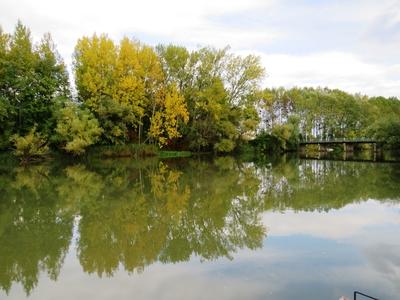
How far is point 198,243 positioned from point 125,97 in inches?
1212

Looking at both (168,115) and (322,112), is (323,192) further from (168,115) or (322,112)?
(322,112)

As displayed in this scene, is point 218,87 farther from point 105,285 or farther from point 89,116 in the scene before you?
point 105,285

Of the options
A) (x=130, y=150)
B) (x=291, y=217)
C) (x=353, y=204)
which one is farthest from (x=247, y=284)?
(x=130, y=150)

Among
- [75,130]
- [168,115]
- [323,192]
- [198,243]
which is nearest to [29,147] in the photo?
[75,130]

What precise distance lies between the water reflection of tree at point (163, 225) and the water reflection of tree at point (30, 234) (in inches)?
22.8

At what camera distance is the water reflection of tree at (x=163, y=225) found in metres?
8.73

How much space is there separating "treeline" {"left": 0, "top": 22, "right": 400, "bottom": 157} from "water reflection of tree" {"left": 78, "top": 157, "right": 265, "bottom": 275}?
1916 cm

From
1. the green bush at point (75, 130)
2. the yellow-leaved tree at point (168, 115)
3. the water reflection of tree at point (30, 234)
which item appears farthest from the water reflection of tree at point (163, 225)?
the yellow-leaved tree at point (168, 115)

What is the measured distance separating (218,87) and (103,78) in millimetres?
13227

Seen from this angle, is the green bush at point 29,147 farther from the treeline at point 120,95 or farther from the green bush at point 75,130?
the green bush at point 75,130

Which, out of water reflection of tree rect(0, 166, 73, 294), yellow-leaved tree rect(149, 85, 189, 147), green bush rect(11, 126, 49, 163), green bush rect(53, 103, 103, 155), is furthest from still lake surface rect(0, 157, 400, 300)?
yellow-leaved tree rect(149, 85, 189, 147)

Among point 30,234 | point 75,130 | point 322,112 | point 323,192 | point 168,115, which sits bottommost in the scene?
point 323,192

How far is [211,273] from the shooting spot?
7.57 m

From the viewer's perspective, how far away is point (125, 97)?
38688mm
